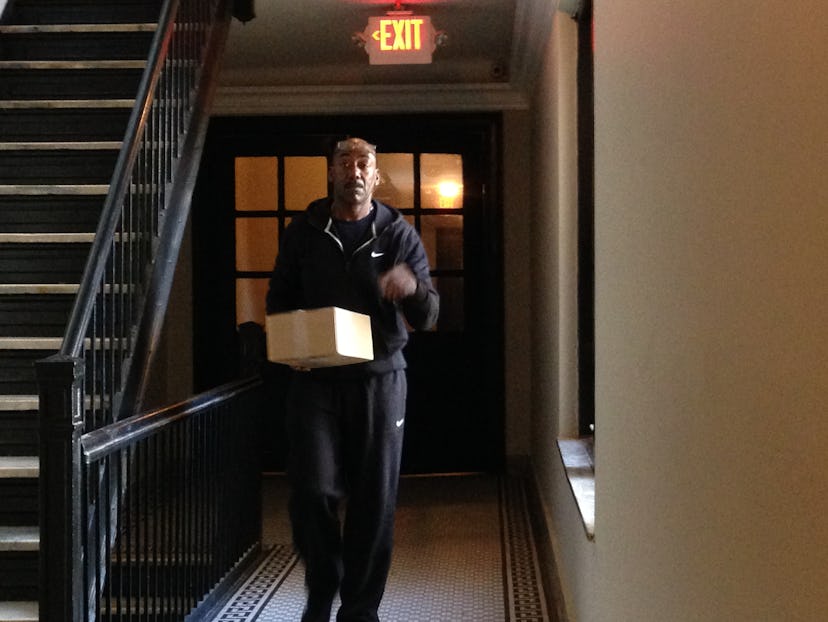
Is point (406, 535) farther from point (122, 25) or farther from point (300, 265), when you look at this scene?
point (122, 25)

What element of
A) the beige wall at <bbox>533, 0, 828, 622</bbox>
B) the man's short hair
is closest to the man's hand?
the man's short hair

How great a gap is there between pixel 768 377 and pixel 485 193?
4.82 meters

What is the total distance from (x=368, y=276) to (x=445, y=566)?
1.50 meters

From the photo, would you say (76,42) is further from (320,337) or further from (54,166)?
(320,337)

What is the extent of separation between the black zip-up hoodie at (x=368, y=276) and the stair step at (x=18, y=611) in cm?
96

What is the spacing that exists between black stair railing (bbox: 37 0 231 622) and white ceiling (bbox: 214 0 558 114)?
0.56 m

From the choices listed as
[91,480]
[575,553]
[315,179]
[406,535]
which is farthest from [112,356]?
[315,179]

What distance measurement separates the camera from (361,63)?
5.30m

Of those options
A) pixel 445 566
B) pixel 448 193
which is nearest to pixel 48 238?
pixel 445 566

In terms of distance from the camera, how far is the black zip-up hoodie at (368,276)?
2.77m

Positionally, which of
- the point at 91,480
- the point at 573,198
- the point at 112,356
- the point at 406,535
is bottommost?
the point at 406,535

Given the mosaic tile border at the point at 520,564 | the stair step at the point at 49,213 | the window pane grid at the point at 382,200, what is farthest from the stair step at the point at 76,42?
the mosaic tile border at the point at 520,564

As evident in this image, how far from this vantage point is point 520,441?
560 cm

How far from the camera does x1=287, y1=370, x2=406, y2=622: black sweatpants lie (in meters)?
2.71
